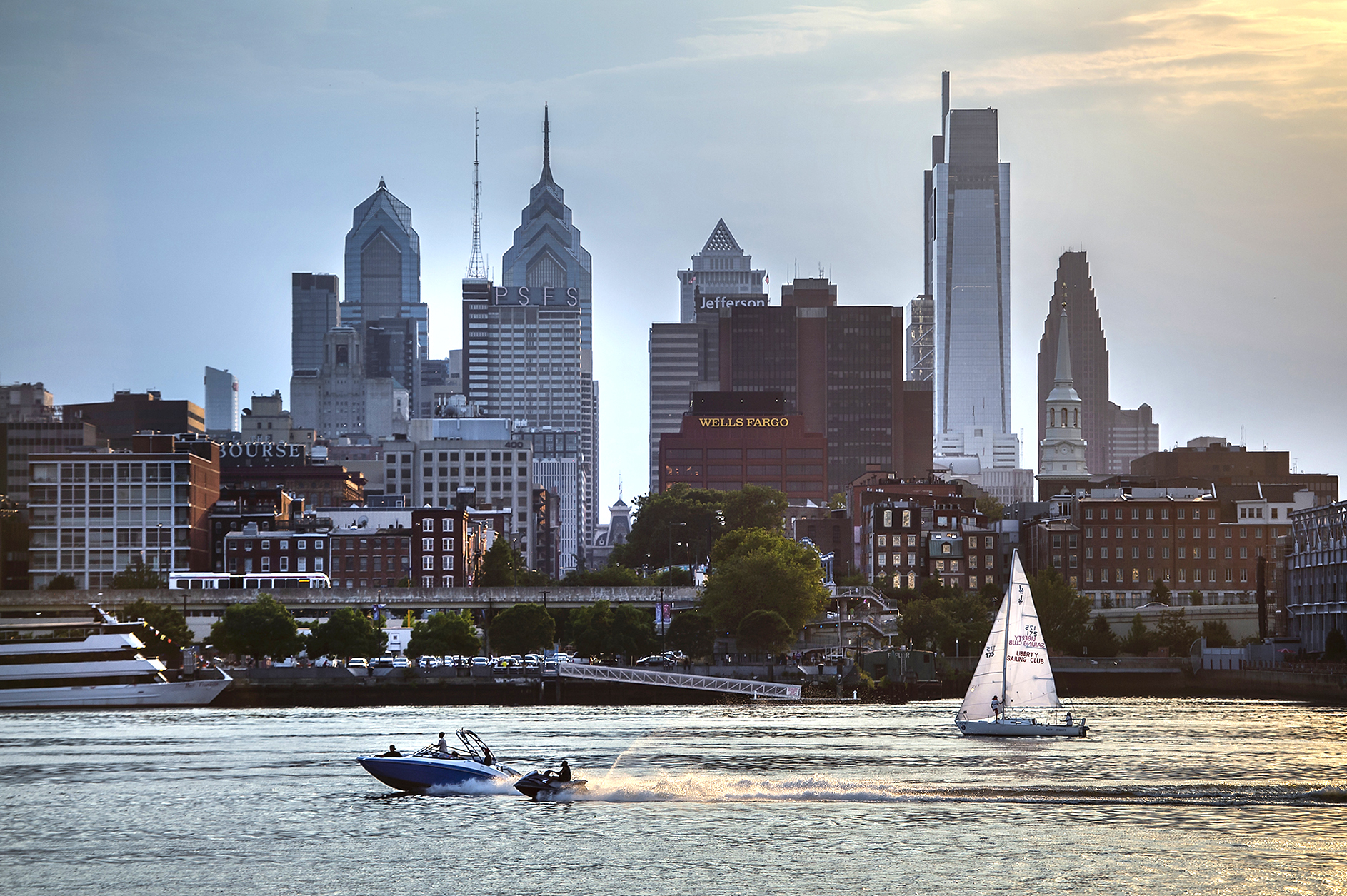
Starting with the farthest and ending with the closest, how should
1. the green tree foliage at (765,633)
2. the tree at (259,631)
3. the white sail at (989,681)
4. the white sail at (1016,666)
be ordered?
the green tree foliage at (765,633)
the tree at (259,631)
the white sail at (989,681)
the white sail at (1016,666)

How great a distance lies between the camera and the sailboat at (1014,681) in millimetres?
120125

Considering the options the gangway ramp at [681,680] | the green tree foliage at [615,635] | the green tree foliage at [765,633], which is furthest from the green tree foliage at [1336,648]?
the green tree foliage at [615,635]

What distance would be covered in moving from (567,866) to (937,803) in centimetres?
2272

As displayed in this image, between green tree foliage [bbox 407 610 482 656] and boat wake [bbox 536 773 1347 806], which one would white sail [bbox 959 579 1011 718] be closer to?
boat wake [bbox 536 773 1347 806]

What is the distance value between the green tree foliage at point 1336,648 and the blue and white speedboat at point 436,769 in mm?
129429

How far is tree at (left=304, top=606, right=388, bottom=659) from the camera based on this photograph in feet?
630

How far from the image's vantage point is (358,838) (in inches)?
3029

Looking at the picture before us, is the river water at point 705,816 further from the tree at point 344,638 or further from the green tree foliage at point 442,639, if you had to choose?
the green tree foliage at point 442,639

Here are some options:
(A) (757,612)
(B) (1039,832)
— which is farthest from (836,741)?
(A) (757,612)

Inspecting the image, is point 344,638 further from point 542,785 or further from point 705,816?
→ point 705,816

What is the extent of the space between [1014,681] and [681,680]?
58.4 m

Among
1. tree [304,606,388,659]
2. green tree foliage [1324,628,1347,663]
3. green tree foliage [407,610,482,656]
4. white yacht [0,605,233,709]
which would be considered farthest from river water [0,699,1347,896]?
green tree foliage [1324,628,1347,663]

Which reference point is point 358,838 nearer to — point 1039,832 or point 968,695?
point 1039,832

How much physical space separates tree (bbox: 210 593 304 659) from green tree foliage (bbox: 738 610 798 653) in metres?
48.7
